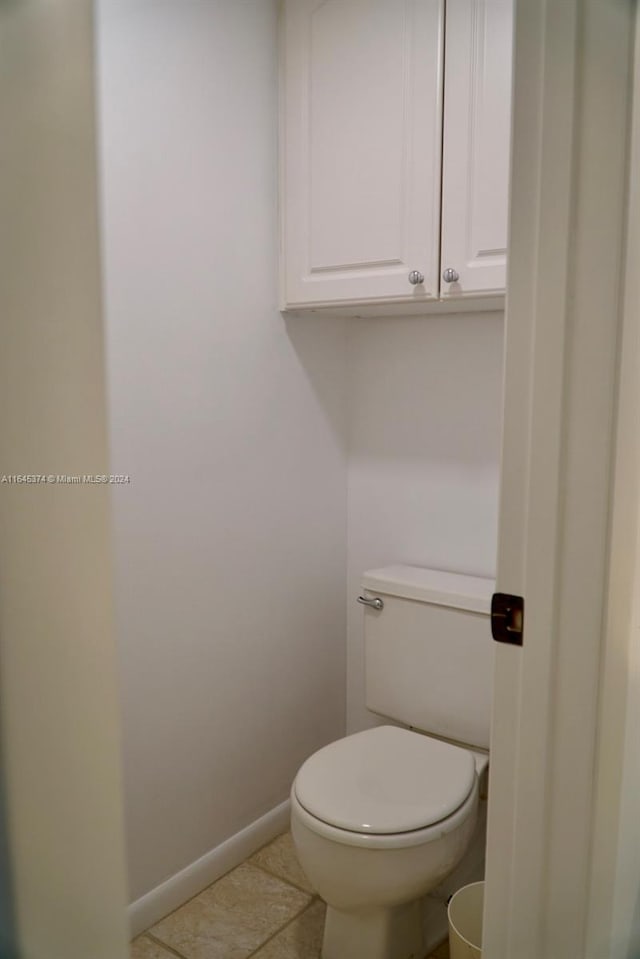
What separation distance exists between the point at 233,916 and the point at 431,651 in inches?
31.9

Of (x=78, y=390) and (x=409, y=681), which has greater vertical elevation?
(x=78, y=390)

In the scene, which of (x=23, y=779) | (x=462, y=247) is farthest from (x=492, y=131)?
(x=23, y=779)

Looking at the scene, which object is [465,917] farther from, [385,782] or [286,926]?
[286,926]

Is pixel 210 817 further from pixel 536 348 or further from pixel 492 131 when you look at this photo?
pixel 492 131

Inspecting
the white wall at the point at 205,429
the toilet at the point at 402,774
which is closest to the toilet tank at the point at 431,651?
the toilet at the point at 402,774

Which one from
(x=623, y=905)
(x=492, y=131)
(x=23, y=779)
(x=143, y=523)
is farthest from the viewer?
(x=143, y=523)

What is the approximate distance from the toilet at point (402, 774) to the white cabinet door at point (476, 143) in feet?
2.60

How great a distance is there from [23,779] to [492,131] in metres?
1.59

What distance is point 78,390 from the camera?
0.41 m

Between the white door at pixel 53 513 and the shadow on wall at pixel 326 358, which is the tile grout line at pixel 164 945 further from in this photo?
the white door at pixel 53 513

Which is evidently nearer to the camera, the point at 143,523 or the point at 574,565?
the point at 574,565

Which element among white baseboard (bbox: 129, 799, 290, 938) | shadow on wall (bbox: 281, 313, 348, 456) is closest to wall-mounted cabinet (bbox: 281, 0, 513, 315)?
shadow on wall (bbox: 281, 313, 348, 456)

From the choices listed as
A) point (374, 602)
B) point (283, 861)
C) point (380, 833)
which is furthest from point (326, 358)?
point (283, 861)

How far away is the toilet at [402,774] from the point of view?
1484 millimetres
